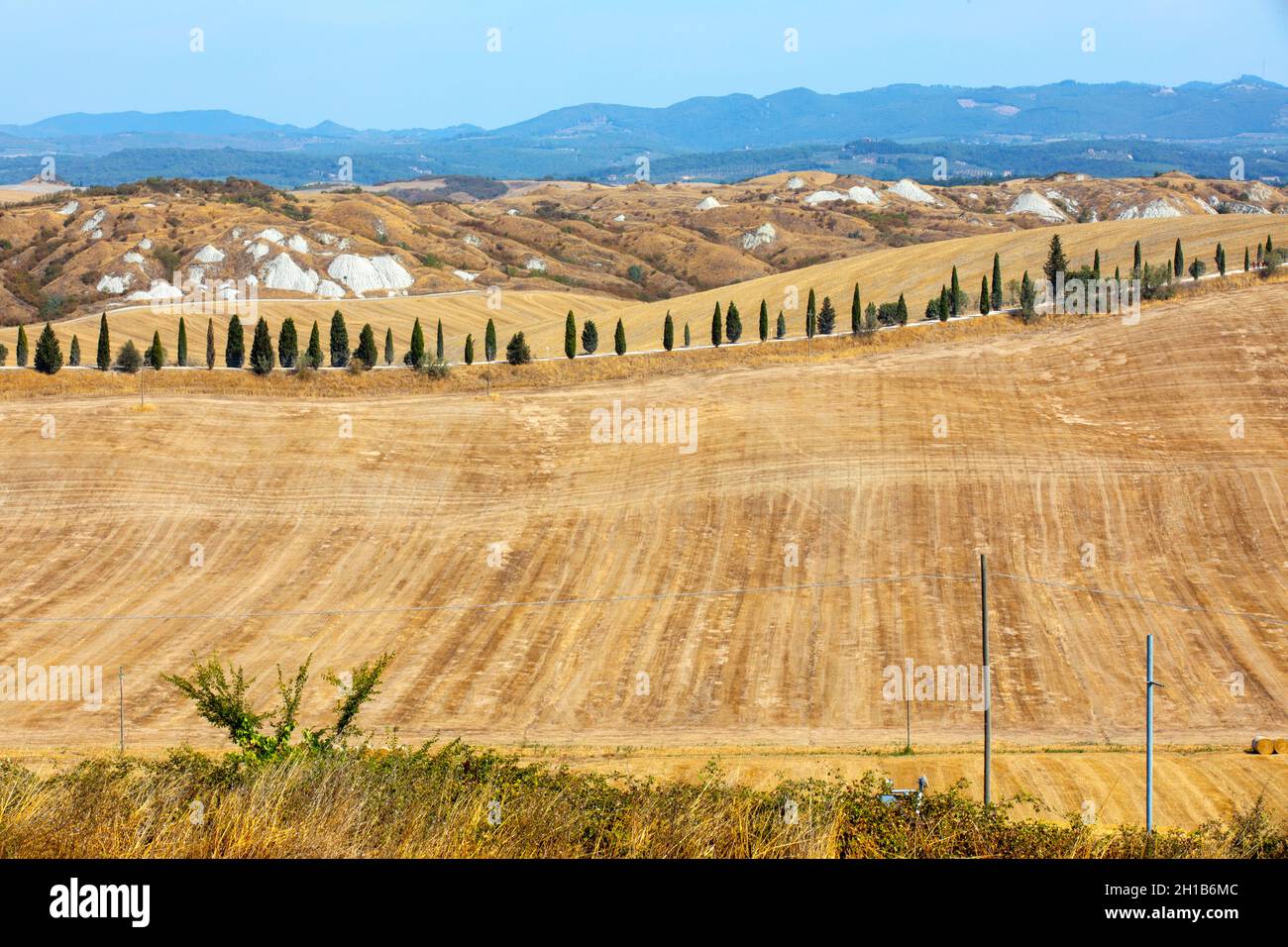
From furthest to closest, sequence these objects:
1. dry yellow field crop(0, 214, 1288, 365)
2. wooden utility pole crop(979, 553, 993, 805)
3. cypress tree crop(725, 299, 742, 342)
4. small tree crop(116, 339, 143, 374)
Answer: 1. dry yellow field crop(0, 214, 1288, 365)
2. cypress tree crop(725, 299, 742, 342)
3. small tree crop(116, 339, 143, 374)
4. wooden utility pole crop(979, 553, 993, 805)

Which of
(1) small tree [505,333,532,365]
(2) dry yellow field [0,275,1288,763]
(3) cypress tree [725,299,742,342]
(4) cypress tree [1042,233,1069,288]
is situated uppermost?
(4) cypress tree [1042,233,1069,288]

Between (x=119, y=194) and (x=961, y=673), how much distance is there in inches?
7046

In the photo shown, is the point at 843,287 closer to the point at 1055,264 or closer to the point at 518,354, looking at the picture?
the point at 1055,264

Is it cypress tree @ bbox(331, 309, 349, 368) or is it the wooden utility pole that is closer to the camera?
the wooden utility pole

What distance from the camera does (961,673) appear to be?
36.3 meters

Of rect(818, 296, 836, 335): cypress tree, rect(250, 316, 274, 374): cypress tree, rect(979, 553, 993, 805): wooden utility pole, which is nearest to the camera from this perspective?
rect(979, 553, 993, 805): wooden utility pole

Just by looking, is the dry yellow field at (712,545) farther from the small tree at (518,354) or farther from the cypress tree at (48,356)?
the small tree at (518,354)

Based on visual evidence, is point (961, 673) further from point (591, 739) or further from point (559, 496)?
point (559, 496)

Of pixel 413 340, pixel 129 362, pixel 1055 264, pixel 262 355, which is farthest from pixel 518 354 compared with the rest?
pixel 1055 264

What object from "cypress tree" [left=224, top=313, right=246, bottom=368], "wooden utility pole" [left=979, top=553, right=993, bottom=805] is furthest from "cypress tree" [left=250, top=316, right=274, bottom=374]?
"wooden utility pole" [left=979, top=553, right=993, bottom=805]

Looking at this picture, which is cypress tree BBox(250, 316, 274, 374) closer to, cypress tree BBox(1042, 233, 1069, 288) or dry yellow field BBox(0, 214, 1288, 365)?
dry yellow field BBox(0, 214, 1288, 365)

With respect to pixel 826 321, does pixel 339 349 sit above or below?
below

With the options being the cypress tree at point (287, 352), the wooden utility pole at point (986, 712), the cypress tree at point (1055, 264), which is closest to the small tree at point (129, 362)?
the cypress tree at point (287, 352)
